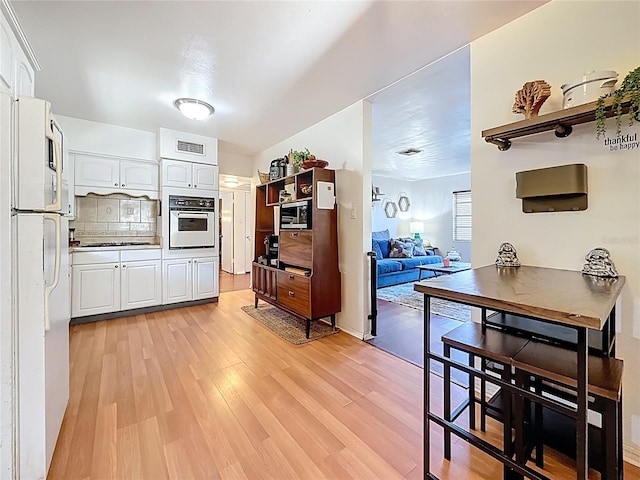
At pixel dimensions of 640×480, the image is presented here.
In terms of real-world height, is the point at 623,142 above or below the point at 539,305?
above

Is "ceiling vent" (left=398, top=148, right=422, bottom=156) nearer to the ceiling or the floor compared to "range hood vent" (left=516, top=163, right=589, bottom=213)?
nearer to the ceiling

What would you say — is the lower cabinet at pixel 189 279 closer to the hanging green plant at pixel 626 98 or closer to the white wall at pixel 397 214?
the white wall at pixel 397 214

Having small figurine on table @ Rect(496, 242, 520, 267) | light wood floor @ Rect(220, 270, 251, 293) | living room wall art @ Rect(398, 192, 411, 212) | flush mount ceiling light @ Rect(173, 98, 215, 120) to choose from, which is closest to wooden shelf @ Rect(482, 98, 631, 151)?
small figurine on table @ Rect(496, 242, 520, 267)

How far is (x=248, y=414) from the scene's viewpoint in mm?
1799

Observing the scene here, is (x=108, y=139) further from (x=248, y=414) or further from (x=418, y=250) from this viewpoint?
(x=418, y=250)

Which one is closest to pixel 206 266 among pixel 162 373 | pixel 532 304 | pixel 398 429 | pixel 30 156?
pixel 162 373

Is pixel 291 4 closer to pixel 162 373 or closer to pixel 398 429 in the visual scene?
pixel 398 429

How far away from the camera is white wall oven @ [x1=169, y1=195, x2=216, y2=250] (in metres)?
4.07

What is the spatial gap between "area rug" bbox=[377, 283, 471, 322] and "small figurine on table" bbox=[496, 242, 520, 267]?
53.6 inches

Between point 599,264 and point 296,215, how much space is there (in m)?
2.50

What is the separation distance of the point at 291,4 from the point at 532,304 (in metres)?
2.00

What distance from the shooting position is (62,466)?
1.40 metres

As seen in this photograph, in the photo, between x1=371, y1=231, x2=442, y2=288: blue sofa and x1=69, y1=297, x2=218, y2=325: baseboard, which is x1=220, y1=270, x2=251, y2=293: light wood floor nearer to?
x1=69, y1=297, x2=218, y2=325: baseboard

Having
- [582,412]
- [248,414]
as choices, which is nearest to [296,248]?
[248,414]
